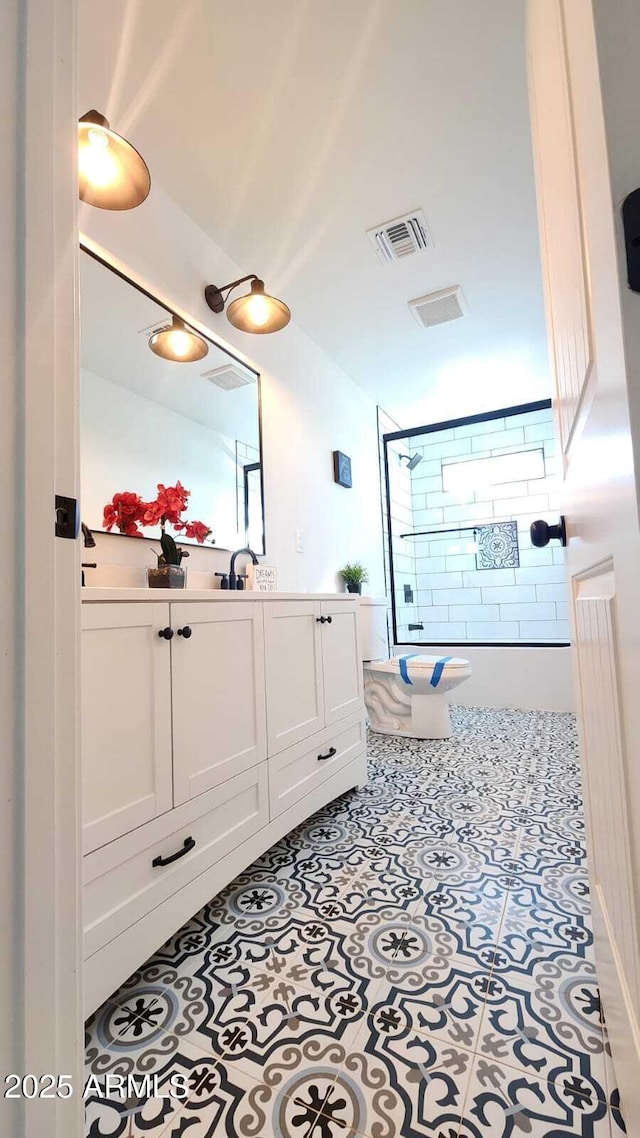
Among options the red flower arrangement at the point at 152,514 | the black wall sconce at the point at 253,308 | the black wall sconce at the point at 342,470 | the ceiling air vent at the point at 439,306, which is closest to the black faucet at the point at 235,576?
the red flower arrangement at the point at 152,514

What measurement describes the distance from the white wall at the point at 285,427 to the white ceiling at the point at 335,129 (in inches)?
6.8

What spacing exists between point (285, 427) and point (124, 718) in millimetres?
1788

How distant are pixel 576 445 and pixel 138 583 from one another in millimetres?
1317

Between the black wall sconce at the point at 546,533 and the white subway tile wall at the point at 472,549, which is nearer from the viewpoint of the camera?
the black wall sconce at the point at 546,533

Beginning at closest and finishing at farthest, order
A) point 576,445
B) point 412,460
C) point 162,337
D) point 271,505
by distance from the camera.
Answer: point 576,445 < point 162,337 < point 271,505 < point 412,460

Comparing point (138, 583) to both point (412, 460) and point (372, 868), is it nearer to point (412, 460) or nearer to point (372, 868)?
point (372, 868)

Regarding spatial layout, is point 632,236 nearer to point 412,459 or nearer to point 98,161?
point 98,161

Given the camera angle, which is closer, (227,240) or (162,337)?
(162,337)

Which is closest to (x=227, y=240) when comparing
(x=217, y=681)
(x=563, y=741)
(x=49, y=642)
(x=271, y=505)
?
(x=271, y=505)

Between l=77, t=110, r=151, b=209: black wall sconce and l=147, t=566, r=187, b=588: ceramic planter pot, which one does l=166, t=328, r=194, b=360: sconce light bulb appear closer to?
l=77, t=110, r=151, b=209: black wall sconce

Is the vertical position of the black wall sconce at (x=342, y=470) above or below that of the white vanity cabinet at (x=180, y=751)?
above

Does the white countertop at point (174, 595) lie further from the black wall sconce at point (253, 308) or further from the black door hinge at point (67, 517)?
the black wall sconce at point (253, 308)

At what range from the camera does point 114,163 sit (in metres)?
1.22

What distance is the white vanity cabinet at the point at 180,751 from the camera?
0.92 metres
